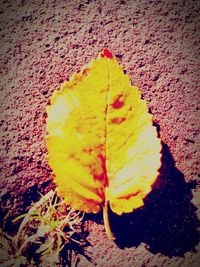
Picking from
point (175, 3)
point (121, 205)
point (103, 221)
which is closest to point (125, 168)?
point (121, 205)

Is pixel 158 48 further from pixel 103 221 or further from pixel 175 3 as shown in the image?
pixel 103 221

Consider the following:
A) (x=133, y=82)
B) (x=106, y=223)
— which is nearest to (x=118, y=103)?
(x=133, y=82)

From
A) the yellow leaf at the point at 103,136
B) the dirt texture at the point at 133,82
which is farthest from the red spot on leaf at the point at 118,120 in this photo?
the dirt texture at the point at 133,82

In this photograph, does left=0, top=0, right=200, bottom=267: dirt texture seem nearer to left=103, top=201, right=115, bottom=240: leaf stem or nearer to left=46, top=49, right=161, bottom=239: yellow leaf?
left=103, top=201, right=115, bottom=240: leaf stem

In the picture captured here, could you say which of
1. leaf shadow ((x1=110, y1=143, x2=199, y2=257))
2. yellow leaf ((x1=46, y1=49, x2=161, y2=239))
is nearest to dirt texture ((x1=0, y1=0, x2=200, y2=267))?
leaf shadow ((x1=110, y1=143, x2=199, y2=257))

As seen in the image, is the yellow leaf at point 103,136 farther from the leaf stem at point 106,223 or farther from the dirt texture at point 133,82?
the dirt texture at point 133,82

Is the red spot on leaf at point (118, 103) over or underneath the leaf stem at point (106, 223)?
over

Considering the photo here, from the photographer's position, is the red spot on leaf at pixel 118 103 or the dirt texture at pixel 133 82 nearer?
the red spot on leaf at pixel 118 103
